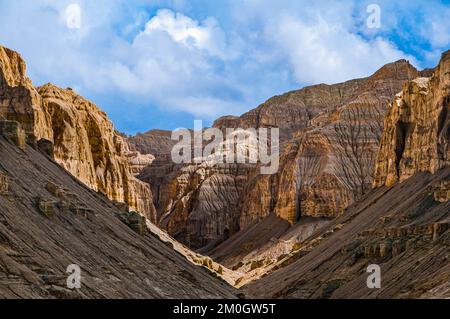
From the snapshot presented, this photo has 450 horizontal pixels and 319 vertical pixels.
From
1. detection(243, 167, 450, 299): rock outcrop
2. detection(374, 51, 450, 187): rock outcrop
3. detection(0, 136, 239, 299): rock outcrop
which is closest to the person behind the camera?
detection(0, 136, 239, 299): rock outcrop

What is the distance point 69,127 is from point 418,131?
4291 cm

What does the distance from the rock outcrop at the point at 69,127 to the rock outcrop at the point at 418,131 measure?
37.5 m

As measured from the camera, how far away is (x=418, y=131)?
10750cm

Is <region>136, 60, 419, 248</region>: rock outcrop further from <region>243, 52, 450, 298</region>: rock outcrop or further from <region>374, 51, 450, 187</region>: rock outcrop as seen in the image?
<region>374, 51, 450, 187</region>: rock outcrop

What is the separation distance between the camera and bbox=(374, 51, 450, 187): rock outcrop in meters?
97.6

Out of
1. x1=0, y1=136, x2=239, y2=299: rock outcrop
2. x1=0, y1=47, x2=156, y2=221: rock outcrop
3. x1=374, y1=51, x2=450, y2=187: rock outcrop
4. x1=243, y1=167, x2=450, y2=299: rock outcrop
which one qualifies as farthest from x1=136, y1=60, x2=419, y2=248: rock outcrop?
x1=0, y1=136, x2=239, y2=299: rock outcrop

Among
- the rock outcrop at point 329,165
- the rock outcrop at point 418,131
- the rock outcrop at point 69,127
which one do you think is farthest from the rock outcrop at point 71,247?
the rock outcrop at point 329,165

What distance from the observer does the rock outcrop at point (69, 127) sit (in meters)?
97.8

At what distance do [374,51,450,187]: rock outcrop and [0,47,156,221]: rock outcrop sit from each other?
3746cm

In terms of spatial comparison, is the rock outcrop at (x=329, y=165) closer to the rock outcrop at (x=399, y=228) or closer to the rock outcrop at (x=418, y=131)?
the rock outcrop at (x=399, y=228)

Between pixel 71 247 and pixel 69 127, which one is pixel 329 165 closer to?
pixel 69 127

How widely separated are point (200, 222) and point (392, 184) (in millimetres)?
84254

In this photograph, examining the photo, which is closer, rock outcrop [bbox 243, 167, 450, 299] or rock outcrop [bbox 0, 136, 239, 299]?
rock outcrop [bbox 0, 136, 239, 299]
